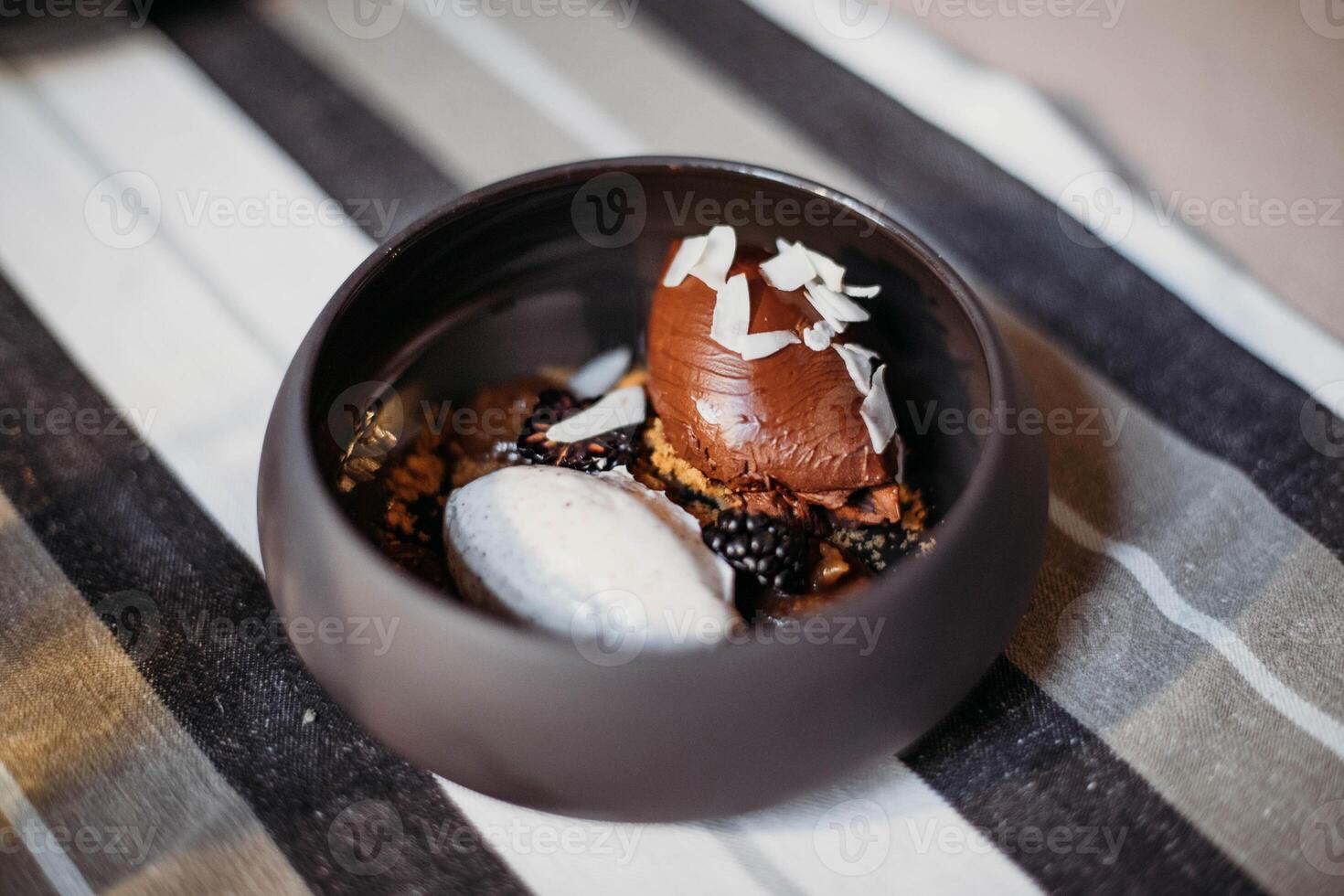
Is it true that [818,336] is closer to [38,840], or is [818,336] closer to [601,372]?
[601,372]

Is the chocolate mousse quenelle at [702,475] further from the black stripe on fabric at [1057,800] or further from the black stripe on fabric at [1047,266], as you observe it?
the black stripe on fabric at [1047,266]

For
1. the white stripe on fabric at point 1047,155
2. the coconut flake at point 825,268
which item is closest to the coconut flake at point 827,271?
the coconut flake at point 825,268

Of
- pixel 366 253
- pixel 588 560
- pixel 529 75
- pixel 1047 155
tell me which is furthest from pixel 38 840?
pixel 1047 155

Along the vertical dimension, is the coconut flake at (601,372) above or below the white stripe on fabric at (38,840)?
above

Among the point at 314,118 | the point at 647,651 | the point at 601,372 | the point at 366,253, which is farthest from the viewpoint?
the point at 314,118

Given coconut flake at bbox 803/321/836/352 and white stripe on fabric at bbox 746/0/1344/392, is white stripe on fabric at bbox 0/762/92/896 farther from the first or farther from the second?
white stripe on fabric at bbox 746/0/1344/392

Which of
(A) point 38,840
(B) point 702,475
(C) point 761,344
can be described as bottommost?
(A) point 38,840

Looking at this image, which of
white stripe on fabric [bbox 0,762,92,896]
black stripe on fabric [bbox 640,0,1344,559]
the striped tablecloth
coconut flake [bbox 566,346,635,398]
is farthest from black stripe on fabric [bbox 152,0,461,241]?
white stripe on fabric [bbox 0,762,92,896]
